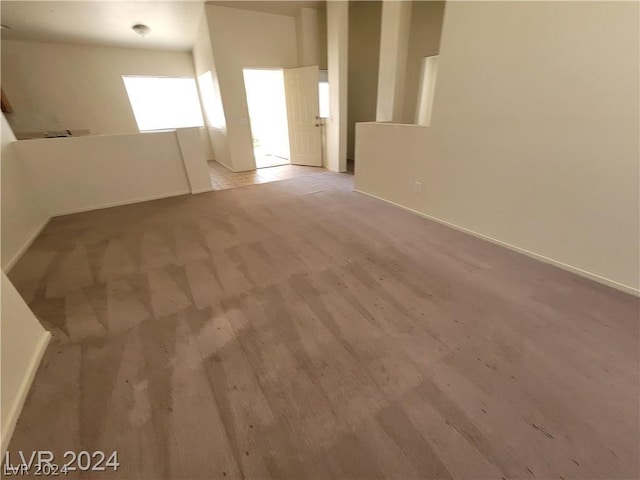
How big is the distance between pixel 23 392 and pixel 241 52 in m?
5.52

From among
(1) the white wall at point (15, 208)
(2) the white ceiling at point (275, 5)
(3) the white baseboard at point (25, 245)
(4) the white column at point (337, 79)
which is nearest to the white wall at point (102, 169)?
(1) the white wall at point (15, 208)

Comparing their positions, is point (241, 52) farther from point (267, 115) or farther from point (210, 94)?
point (267, 115)

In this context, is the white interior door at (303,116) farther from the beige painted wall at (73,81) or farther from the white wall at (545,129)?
the white wall at (545,129)

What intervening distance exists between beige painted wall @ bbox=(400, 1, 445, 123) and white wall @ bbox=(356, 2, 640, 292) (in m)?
1.99

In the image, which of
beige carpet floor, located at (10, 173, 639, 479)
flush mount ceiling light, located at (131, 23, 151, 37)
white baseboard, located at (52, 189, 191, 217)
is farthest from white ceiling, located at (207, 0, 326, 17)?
beige carpet floor, located at (10, 173, 639, 479)

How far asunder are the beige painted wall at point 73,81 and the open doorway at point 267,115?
1861 millimetres

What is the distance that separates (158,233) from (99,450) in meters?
2.25

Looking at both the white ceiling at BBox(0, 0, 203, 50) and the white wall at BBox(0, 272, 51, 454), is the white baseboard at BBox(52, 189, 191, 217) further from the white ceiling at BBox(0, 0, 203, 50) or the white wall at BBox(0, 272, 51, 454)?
the white wall at BBox(0, 272, 51, 454)

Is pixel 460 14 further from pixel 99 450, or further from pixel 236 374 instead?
pixel 99 450

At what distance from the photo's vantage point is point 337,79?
15.4 feet

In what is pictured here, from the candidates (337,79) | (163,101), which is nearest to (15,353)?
(337,79)

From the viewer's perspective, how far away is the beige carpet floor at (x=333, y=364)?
992mm

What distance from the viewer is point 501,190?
230 centimetres

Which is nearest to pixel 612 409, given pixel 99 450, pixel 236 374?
pixel 236 374
